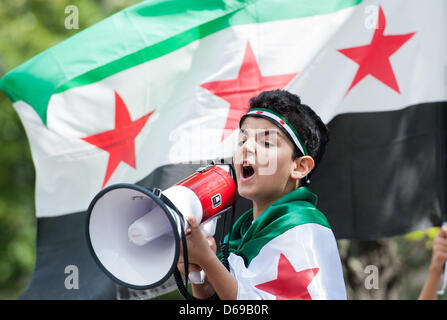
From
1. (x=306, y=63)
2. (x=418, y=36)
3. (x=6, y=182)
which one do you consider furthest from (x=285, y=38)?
(x=6, y=182)

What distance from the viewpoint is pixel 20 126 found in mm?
9367

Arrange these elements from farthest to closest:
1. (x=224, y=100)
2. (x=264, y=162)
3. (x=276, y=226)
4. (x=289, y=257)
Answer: (x=224, y=100) < (x=264, y=162) < (x=276, y=226) < (x=289, y=257)

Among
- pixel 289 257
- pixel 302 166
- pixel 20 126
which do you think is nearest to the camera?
pixel 289 257

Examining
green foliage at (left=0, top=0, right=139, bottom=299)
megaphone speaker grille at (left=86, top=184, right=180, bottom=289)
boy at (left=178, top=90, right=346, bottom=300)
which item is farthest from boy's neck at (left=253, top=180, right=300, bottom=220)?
green foliage at (left=0, top=0, right=139, bottom=299)

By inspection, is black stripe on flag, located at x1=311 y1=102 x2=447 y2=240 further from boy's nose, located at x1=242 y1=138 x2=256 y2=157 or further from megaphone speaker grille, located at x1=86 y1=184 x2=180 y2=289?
megaphone speaker grille, located at x1=86 y1=184 x2=180 y2=289

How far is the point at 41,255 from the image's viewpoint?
163 inches

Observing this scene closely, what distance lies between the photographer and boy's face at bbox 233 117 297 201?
272 centimetres

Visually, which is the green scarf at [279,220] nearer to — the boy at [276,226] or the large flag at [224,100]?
the boy at [276,226]

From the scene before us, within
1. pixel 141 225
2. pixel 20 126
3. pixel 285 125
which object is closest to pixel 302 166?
pixel 285 125

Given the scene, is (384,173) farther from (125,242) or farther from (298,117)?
(125,242)

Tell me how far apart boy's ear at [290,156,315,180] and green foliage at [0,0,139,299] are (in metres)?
6.07

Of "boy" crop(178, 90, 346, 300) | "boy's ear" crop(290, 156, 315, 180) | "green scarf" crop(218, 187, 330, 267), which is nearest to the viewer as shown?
"boy" crop(178, 90, 346, 300)

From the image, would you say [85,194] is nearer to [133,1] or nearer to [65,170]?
[65,170]

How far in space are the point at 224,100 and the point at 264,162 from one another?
1.30m
